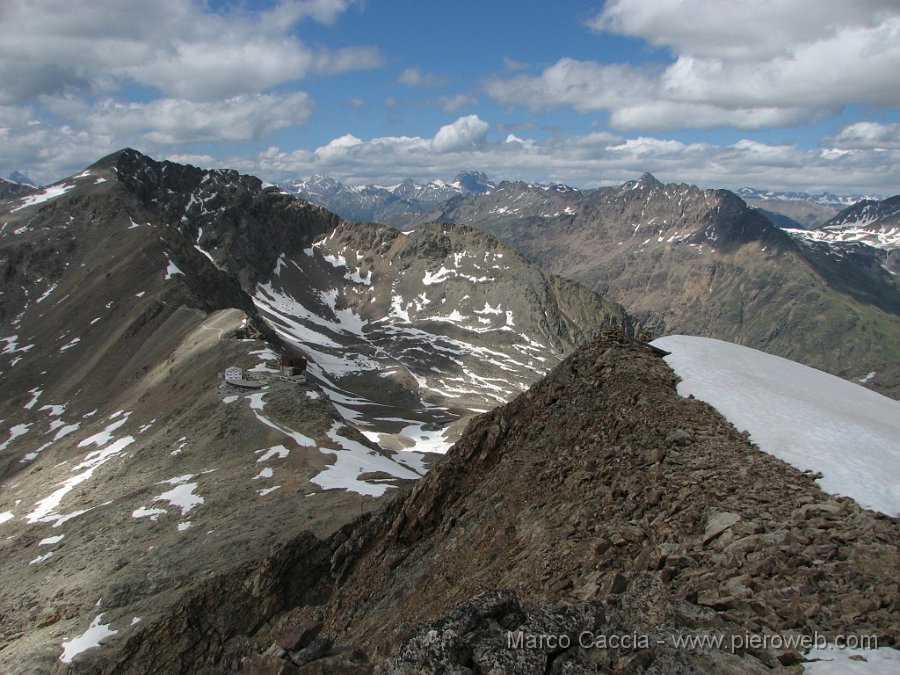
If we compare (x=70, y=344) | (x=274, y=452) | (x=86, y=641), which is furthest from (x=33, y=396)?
(x=86, y=641)

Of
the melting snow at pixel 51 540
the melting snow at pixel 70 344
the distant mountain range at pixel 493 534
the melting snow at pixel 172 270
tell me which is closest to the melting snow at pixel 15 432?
the melting snow at pixel 70 344

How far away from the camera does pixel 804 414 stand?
19969 mm

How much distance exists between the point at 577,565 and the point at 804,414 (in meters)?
10.4

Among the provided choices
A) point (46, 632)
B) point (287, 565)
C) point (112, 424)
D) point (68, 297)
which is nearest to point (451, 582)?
point (287, 565)

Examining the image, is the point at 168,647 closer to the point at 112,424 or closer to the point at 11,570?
the point at 11,570

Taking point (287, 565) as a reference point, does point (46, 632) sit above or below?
below

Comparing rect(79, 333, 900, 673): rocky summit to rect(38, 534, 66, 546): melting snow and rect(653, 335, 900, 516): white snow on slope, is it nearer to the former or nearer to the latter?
rect(653, 335, 900, 516): white snow on slope

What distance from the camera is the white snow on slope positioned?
622 inches

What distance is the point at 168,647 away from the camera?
1145 inches

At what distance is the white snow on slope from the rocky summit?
2.42 ft

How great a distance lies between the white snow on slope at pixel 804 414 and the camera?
622 inches

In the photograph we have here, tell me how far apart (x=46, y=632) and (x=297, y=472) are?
2126cm

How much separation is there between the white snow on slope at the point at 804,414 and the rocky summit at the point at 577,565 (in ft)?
2.42

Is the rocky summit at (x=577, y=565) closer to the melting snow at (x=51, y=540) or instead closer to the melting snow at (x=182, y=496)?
the melting snow at (x=182, y=496)
